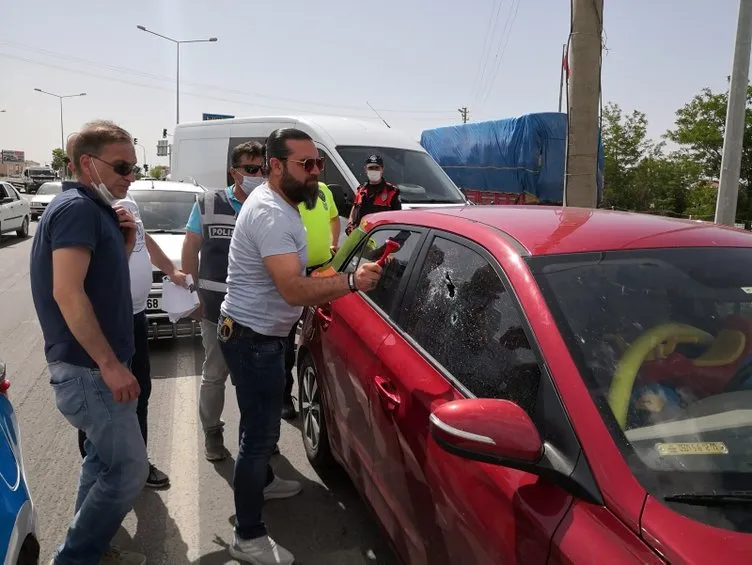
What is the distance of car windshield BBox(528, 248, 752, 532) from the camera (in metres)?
1.43

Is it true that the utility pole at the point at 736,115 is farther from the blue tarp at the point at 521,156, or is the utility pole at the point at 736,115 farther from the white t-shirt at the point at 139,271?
the white t-shirt at the point at 139,271

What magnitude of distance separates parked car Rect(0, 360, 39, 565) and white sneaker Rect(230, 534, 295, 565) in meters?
0.92

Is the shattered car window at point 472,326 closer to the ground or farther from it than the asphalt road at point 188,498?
farther from it

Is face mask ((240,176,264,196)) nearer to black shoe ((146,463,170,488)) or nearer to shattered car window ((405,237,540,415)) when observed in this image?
shattered car window ((405,237,540,415))

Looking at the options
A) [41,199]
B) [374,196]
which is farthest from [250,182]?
[41,199]

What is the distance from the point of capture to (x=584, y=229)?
219 centimetres

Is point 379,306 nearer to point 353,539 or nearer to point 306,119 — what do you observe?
point 353,539

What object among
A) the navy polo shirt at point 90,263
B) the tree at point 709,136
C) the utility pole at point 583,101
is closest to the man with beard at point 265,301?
the navy polo shirt at point 90,263

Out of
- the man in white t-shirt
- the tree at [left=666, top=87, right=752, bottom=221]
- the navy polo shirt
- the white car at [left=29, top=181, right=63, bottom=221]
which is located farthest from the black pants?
the tree at [left=666, top=87, right=752, bottom=221]

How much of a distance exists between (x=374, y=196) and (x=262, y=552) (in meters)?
4.56

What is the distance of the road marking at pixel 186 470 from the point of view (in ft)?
9.77

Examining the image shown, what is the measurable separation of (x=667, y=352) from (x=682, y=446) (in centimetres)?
34

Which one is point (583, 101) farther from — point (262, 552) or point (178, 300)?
point (262, 552)

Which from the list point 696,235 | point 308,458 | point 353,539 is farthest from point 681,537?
point 308,458
